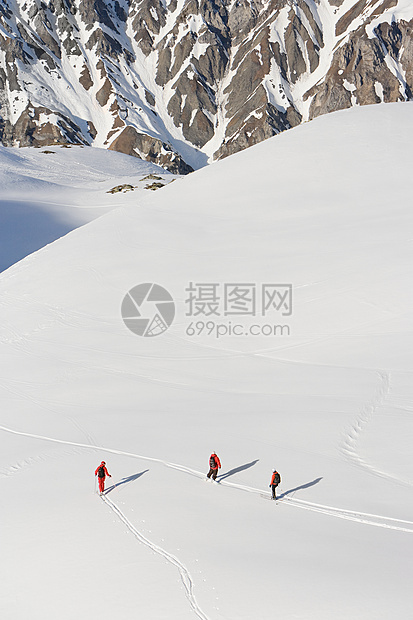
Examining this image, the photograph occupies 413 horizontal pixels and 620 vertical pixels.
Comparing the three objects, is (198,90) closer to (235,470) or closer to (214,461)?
(235,470)

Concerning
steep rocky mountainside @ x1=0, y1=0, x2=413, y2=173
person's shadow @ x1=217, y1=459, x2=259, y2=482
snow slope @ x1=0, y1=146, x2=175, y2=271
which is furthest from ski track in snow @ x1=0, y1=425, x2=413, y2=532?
steep rocky mountainside @ x1=0, y1=0, x2=413, y2=173

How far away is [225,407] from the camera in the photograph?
13.9 meters

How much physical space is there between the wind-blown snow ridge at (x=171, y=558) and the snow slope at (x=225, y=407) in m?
0.03

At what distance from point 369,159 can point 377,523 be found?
77.1 feet

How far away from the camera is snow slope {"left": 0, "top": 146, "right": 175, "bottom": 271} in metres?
46.2

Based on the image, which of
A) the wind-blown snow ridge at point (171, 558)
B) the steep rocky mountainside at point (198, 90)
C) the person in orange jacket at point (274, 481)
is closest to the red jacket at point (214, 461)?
the person in orange jacket at point (274, 481)

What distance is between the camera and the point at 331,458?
1094 centimetres

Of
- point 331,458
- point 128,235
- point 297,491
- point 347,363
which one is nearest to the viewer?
point 297,491

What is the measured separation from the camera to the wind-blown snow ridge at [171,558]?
22.2 ft

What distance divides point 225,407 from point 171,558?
250 inches

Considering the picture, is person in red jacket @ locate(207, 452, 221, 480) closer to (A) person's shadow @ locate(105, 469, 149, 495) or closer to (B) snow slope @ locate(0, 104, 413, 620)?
(B) snow slope @ locate(0, 104, 413, 620)

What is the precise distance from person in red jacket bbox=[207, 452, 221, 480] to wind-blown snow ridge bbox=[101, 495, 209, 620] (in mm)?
1851

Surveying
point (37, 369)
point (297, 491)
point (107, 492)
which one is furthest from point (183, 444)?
point (37, 369)

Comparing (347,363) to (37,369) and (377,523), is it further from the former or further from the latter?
(37,369)
